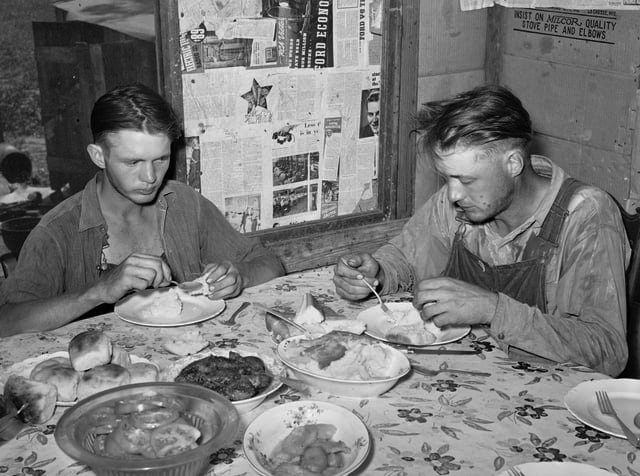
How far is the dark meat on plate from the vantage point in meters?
1.99

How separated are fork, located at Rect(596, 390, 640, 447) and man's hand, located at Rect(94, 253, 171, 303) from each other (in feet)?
4.22

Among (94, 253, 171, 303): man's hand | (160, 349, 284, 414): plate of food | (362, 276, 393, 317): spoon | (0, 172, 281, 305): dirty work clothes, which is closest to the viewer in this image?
(160, 349, 284, 414): plate of food

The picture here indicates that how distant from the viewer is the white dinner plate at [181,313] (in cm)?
249

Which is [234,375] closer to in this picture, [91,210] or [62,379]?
[62,379]

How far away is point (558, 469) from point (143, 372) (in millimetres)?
1039

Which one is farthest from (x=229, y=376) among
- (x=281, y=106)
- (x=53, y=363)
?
(x=281, y=106)

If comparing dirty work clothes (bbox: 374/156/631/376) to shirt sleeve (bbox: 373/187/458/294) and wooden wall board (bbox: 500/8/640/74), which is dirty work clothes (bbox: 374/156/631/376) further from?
wooden wall board (bbox: 500/8/640/74)

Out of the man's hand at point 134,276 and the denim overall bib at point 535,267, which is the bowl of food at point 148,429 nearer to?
the man's hand at point 134,276

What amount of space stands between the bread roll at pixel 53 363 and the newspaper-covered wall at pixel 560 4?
296 centimetres

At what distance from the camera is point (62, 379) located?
6.63 feet

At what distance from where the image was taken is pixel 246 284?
9.45ft

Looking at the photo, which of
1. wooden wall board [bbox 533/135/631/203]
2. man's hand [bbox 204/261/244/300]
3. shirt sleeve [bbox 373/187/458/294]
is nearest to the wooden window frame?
wooden wall board [bbox 533/135/631/203]

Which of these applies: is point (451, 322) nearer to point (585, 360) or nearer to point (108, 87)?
point (585, 360)

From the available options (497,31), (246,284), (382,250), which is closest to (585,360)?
(382,250)
